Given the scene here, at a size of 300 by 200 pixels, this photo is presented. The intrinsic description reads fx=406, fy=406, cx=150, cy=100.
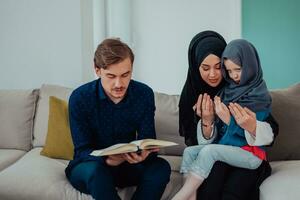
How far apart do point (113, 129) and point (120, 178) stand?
213 millimetres

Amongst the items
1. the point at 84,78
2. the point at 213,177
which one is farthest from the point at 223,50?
the point at 84,78

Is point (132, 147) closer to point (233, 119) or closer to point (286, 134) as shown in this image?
point (233, 119)

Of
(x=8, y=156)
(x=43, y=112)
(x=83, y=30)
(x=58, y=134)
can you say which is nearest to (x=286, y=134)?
(x=58, y=134)

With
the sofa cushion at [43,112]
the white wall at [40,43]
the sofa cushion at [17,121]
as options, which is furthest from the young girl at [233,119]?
the white wall at [40,43]

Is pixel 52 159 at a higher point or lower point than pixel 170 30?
lower

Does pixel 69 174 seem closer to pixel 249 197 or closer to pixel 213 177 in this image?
pixel 213 177

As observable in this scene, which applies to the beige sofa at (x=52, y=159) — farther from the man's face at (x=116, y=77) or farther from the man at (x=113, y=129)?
the man's face at (x=116, y=77)

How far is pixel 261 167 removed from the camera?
67.9 inches

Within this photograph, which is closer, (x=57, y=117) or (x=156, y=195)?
(x=156, y=195)

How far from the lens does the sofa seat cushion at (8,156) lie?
2.11m

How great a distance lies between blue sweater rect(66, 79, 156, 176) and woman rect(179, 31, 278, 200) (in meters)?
0.24

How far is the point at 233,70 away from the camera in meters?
1.75

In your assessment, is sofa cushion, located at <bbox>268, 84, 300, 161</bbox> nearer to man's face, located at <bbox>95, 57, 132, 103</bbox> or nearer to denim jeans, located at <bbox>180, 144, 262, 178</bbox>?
denim jeans, located at <bbox>180, 144, 262, 178</bbox>

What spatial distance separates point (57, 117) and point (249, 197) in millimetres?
1092
